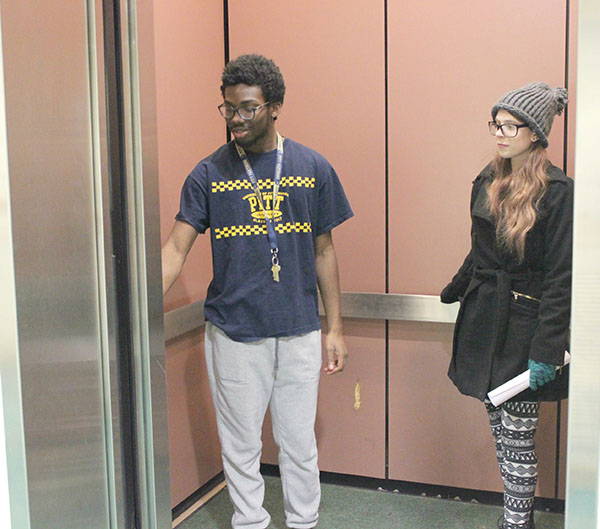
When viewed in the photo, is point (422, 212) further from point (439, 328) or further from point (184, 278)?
point (184, 278)

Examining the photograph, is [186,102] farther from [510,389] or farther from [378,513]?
[378,513]

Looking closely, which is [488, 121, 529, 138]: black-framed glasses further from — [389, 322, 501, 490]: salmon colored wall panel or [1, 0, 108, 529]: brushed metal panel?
[1, 0, 108, 529]: brushed metal panel

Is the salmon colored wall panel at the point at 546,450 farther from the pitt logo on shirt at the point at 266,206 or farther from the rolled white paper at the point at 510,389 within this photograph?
the pitt logo on shirt at the point at 266,206

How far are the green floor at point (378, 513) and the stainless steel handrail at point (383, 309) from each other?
687 millimetres

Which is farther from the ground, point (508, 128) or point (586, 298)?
point (508, 128)

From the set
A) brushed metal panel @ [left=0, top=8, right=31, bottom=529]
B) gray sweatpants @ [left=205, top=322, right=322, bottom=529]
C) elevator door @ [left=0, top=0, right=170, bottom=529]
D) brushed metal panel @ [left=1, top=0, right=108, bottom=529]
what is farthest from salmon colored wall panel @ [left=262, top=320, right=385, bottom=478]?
brushed metal panel @ [left=0, top=8, right=31, bottom=529]

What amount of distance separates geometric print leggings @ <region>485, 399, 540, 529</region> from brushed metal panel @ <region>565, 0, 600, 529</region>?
4.25 feet

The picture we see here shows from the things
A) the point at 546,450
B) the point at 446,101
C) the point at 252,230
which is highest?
the point at 446,101

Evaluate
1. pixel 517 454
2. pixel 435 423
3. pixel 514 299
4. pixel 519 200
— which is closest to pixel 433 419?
pixel 435 423

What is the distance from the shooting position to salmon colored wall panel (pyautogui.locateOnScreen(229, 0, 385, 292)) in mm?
2738

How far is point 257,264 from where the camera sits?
2.21 m

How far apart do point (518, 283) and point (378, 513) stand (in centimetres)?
105

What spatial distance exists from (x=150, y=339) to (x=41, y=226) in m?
0.31

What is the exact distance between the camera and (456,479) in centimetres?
281
